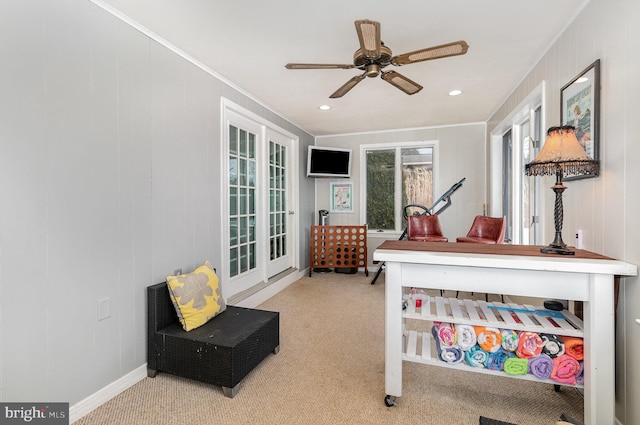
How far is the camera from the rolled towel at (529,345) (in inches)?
60.1

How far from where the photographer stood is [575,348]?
1505 millimetres

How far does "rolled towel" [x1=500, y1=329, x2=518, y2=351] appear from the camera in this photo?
61.5 inches

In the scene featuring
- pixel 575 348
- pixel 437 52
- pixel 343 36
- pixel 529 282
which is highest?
pixel 343 36

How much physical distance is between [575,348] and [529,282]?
0.42 meters

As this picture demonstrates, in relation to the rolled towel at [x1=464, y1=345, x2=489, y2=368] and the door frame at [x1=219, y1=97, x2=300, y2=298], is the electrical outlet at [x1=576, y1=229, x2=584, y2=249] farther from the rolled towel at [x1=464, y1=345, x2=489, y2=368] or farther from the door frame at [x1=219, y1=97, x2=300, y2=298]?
the door frame at [x1=219, y1=97, x2=300, y2=298]

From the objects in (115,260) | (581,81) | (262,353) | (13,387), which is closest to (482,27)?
(581,81)

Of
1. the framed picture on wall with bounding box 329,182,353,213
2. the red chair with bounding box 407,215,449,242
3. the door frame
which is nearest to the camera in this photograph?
the door frame

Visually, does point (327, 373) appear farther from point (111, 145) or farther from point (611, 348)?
point (111, 145)

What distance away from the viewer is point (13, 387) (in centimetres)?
140

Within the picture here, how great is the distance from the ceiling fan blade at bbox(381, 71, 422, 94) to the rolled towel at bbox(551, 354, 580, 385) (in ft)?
6.21

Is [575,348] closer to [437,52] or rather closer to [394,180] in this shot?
[437,52]

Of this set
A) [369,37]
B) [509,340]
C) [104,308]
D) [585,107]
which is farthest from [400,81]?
[104,308]

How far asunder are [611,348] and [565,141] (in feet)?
3.30

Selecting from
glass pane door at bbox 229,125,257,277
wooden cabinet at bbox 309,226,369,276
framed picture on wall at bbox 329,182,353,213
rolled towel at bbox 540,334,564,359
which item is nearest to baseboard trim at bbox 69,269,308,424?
glass pane door at bbox 229,125,257,277
